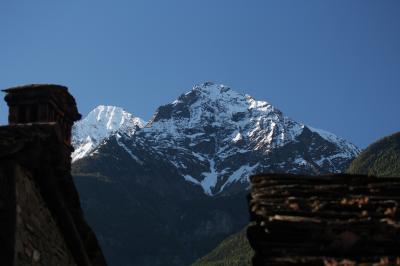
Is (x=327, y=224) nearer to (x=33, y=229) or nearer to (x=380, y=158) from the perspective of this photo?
(x=33, y=229)

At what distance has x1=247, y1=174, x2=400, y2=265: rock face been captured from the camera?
7402 mm

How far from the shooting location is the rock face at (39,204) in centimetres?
943

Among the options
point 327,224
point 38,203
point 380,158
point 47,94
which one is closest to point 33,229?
point 38,203

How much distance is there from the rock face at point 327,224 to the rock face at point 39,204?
10.3ft

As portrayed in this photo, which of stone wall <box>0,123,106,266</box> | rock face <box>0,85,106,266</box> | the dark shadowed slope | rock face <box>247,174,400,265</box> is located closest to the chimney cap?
rock face <box>0,85,106,266</box>

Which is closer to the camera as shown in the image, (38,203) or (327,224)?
(327,224)

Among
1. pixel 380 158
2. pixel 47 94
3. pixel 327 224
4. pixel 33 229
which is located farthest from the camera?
pixel 380 158

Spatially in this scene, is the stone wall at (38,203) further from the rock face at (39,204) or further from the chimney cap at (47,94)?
the chimney cap at (47,94)

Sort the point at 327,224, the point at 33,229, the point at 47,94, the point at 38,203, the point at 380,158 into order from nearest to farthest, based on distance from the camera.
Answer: the point at 327,224, the point at 33,229, the point at 38,203, the point at 47,94, the point at 380,158

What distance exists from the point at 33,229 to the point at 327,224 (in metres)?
4.41

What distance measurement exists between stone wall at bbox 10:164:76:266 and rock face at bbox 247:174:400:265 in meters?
3.17

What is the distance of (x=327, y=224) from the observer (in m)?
7.52

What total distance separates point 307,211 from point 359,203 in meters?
0.57

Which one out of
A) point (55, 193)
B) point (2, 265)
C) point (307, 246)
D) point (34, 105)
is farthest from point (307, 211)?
point (34, 105)
